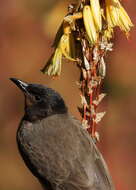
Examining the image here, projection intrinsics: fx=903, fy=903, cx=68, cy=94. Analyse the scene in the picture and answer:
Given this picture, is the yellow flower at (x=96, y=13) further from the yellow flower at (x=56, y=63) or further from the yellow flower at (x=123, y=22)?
the yellow flower at (x=56, y=63)

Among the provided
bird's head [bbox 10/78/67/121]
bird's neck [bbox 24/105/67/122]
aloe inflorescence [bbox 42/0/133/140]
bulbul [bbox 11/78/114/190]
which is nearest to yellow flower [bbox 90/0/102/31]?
aloe inflorescence [bbox 42/0/133/140]

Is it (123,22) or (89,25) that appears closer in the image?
Result: (89,25)

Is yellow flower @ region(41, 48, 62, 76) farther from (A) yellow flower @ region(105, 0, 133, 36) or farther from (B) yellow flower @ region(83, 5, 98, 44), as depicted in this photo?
(A) yellow flower @ region(105, 0, 133, 36)

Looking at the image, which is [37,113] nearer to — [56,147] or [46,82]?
[56,147]

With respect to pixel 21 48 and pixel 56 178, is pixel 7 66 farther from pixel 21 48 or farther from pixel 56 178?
pixel 56 178

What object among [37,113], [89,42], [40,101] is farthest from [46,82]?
[89,42]

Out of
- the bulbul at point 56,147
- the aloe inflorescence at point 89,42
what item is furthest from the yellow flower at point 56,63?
the bulbul at point 56,147

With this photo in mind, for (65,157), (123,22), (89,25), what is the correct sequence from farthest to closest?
(65,157) < (123,22) < (89,25)
